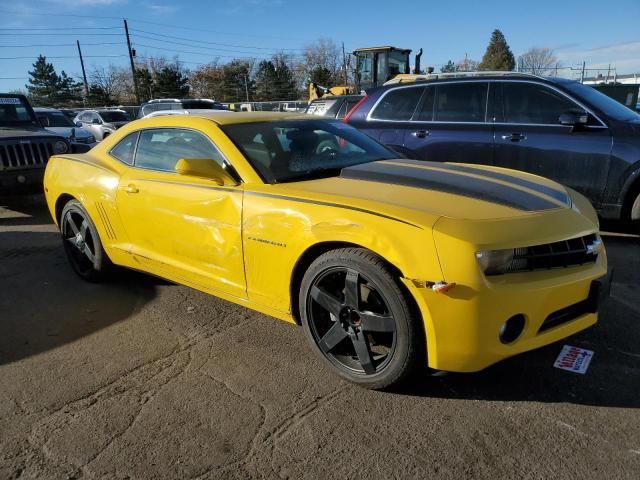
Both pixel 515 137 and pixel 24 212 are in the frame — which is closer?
pixel 515 137

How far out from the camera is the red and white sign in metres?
2.86

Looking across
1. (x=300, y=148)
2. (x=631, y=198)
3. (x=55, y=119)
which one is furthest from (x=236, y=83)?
(x=300, y=148)

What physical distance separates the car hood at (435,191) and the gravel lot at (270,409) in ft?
3.13

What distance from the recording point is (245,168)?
321cm

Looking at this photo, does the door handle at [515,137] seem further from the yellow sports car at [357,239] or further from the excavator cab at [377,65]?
the excavator cab at [377,65]

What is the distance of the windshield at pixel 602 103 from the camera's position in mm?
5164

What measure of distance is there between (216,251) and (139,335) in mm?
889

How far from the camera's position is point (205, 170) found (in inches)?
123

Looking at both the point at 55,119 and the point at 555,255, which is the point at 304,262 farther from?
the point at 55,119

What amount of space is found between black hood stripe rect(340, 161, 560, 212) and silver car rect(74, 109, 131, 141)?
17719 millimetres

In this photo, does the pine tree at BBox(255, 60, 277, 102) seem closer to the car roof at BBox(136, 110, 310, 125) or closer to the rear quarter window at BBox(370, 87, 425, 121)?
the rear quarter window at BBox(370, 87, 425, 121)

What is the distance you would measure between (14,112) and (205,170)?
744 centimetres

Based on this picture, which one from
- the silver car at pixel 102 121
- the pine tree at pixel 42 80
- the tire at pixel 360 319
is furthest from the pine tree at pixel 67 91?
the tire at pixel 360 319

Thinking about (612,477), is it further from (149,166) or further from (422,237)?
(149,166)
